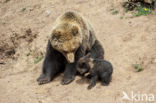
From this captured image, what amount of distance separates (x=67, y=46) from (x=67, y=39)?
0.17 m

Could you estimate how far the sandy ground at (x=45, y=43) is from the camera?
474 cm

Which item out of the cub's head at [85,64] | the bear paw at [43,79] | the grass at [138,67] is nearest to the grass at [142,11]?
the grass at [138,67]

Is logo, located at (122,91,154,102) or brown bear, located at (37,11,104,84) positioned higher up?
brown bear, located at (37,11,104,84)

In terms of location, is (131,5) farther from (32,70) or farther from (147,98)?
(147,98)

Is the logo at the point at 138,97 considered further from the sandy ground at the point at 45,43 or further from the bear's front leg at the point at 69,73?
the bear's front leg at the point at 69,73

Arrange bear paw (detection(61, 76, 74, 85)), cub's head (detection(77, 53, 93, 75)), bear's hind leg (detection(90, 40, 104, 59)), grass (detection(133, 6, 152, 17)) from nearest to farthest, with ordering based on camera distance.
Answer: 1. cub's head (detection(77, 53, 93, 75))
2. bear paw (detection(61, 76, 74, 85))
3. bear's hind leg (detection(90, 40, 104, 59))
4. grass (detection(133, 6, 152, 17))

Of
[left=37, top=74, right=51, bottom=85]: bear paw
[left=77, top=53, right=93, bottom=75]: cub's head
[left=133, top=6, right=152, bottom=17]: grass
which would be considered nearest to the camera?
[left=77, top=53, right=93, bottom=75]: cub's head

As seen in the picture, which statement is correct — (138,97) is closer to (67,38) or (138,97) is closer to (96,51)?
(67,38)

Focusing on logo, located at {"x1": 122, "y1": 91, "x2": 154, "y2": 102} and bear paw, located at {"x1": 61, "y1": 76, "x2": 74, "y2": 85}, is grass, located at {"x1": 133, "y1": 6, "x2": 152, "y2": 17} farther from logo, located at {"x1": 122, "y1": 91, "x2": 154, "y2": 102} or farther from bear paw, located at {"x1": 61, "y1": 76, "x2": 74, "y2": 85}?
logo, located at {"x1": 122, "y1": 91, "x2": 154, "y2": 102}

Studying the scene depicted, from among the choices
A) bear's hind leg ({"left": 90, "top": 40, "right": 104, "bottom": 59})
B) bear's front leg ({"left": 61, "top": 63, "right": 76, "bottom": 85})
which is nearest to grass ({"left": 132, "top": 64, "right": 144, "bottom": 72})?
bear's hind leg ({"left": 90, "top": 40, "right": 104, "bottom": 59})

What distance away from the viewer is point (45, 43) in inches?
336

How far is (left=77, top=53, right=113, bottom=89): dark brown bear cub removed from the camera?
497cm

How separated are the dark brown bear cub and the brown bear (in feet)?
0.95

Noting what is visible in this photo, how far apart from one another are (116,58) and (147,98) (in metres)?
2.41
